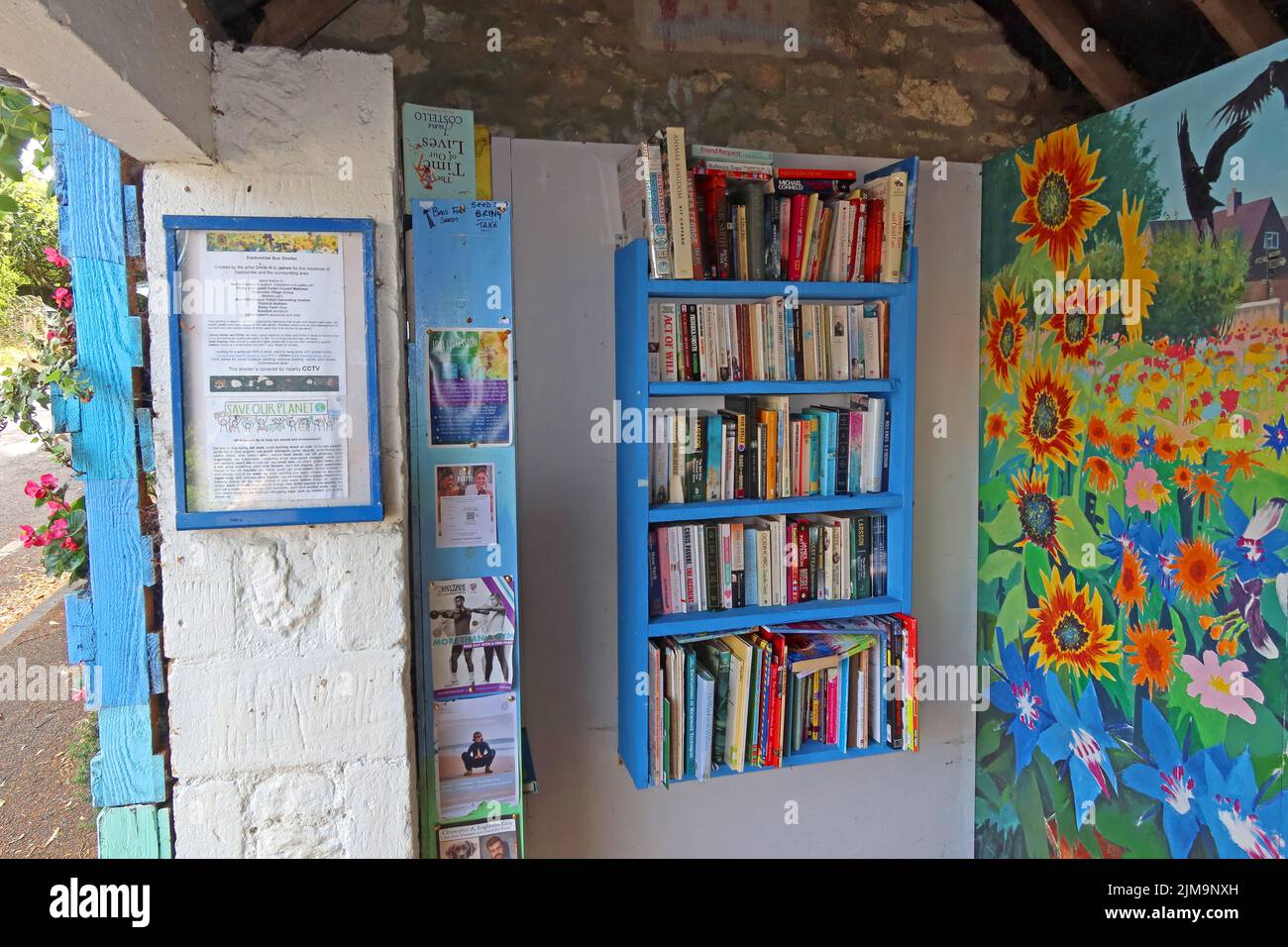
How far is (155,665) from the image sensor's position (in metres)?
1.59

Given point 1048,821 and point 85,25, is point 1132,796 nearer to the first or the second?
point 1048,821

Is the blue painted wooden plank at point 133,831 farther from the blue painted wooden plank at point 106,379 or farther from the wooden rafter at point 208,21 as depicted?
the wooden rafter at point 208,21

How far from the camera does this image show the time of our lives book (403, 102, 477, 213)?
1837 mm

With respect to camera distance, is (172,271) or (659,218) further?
(659,218)

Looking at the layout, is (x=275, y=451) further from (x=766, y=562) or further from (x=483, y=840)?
(x=766, y=562)

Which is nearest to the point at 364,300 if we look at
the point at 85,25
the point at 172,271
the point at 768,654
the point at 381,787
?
the point at 172,271

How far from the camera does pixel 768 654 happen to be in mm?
2275

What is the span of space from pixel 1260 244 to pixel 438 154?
1.81 meters

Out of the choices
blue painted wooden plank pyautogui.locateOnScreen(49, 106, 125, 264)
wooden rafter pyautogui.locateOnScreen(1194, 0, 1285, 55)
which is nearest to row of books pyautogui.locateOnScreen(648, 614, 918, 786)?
blue painted wooden plank pyautogui.locateOnScreen(49, 106, 125, 264)

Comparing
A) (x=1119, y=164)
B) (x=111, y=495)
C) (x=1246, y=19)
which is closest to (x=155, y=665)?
(x=111, y=495)

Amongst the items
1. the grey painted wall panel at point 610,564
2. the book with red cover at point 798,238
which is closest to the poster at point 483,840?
the grey painted wall panel at point 610,564

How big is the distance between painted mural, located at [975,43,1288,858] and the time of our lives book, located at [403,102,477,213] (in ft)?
5.34
